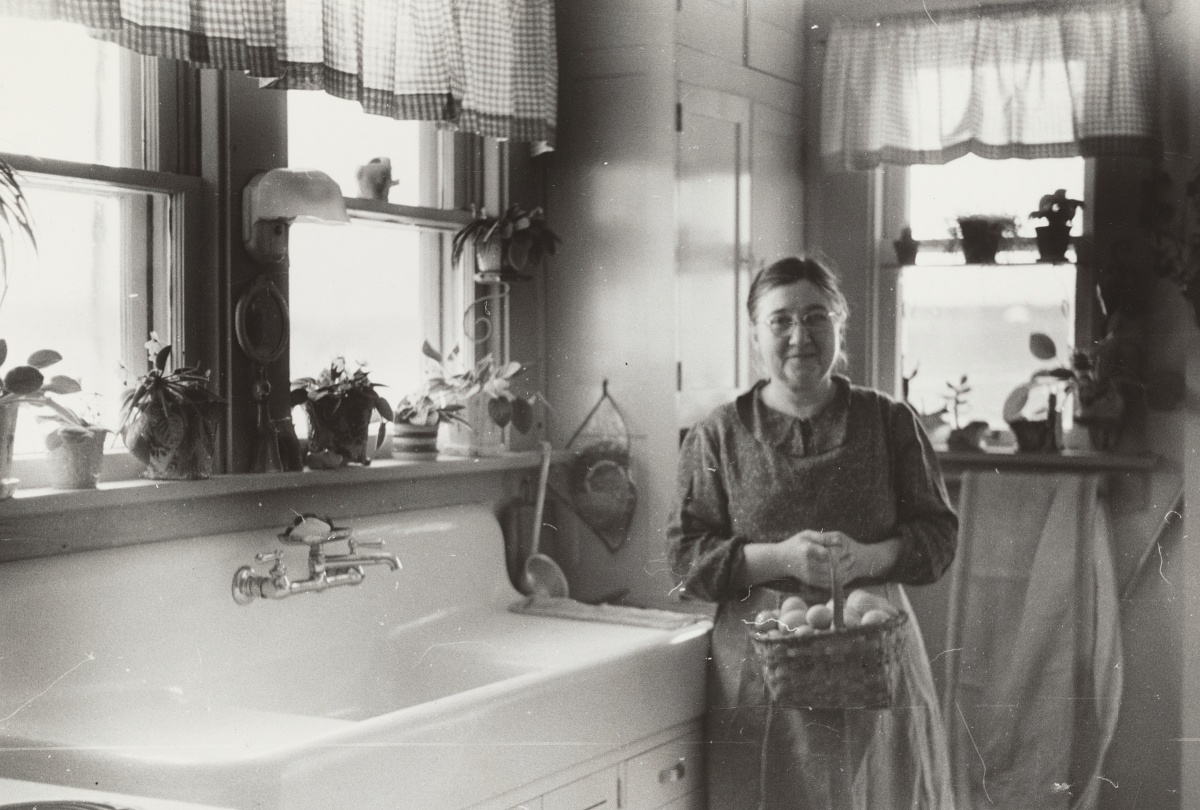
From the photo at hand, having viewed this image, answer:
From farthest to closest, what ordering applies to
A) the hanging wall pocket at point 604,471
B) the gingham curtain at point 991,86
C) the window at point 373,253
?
the window at point 373,253
the hanging wall pocket at point 604,471
the gingham curtain at point 991,86

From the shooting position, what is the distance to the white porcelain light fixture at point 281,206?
1.55 metres

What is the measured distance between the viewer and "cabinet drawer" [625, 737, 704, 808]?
56.6 inches

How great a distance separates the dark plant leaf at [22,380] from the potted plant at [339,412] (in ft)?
0.92

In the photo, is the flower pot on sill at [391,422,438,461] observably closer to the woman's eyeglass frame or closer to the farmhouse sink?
the farmhouse sink

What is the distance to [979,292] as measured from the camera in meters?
1.35

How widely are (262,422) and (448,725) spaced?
42 centimetres

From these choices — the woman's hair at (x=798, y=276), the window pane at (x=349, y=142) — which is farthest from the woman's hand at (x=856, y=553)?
the window pane at (x=349, y=142)

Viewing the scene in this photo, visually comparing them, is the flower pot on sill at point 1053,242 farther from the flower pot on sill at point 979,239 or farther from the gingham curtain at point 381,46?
the gingham curtain at point 381,46

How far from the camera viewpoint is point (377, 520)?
1593 mm

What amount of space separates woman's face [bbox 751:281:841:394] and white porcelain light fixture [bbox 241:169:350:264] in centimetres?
51

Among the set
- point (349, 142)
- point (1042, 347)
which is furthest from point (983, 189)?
point (349, 142)

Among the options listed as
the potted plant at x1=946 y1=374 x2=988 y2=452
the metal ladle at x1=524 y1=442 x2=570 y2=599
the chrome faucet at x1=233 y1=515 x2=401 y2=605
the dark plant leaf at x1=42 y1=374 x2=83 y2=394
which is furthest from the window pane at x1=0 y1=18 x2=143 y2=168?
the potted plant at x1=946 y1=374 x2=988 y2=452

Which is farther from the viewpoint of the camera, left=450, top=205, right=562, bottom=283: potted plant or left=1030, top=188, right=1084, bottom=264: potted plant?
left=450, top=205, right=562, bottom=283: potted plant

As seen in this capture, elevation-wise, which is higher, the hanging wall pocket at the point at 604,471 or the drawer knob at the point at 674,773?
the hanging wall pocket at the point at 604,471
